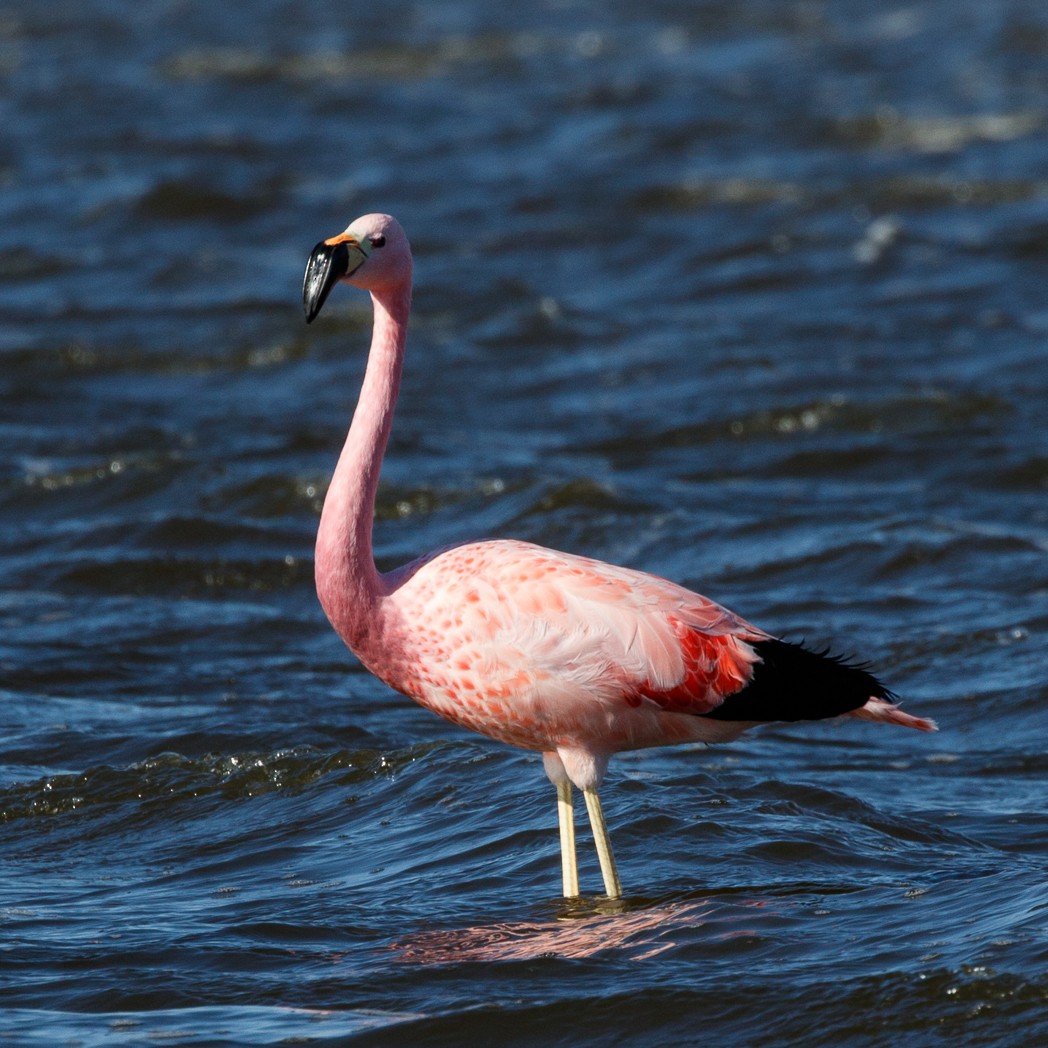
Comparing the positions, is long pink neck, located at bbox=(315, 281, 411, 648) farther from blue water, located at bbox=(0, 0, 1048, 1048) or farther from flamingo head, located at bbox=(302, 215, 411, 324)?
blue water, located at bbox=(0, 0, 1048, 1048)

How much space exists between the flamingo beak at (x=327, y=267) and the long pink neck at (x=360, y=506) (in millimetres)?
304

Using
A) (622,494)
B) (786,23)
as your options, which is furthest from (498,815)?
(786,23)

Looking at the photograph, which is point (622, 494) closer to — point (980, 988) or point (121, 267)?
point (980, 988)

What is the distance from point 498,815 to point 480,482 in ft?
16.5

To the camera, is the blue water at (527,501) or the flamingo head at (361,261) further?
the blue water at (527,501)

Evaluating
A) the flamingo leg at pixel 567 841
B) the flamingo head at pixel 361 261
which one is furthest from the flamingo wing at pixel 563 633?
the flamingo head at pixel 361 261

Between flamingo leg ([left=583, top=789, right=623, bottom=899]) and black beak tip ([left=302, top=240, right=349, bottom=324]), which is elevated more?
black beak tip ([left=302, top=240, right=349, bottom=324])

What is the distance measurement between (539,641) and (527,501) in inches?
230

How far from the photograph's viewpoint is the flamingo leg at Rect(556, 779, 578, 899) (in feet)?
22.2

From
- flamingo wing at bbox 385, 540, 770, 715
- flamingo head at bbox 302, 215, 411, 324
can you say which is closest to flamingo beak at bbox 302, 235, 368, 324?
flamingo head at bbox 302, 215, 411, 324

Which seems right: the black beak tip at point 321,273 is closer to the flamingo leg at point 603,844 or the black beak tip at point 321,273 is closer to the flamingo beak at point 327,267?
the flamingo beak at point 327,267

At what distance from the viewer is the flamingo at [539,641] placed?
640 cm

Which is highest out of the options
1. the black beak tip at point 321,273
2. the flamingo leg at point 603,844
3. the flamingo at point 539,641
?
the black beak tip at point 321,273

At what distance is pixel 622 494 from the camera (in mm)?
12289
